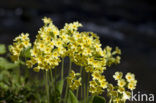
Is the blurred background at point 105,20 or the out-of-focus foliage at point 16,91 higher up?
the blurred background at point 105,20

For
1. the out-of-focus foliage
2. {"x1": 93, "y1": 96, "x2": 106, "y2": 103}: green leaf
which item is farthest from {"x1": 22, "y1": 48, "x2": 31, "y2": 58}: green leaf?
{"x1": 93, "y1": 96, "x2": 106, "y2": 103}: green leaf

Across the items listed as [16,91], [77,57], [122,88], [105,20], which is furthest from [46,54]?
[105,20]

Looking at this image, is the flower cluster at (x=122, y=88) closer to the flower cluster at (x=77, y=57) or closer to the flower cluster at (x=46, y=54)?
the flower cluster at (x=77, y=57)

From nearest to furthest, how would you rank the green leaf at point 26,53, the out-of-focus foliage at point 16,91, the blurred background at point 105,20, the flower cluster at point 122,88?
the flower cluster at point 122,88 < the green leaf at point 26,53 < the out-of-focus foliage at point 16,91 < the blurred background at point 105,20

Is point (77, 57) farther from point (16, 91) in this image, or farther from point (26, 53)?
point (16, 91)

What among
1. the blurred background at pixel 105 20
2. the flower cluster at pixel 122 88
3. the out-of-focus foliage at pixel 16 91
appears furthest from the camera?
the blurred background at pixel 105 20

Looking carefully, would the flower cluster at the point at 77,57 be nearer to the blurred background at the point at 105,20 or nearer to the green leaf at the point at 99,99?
the green leaf at the point at 99,99

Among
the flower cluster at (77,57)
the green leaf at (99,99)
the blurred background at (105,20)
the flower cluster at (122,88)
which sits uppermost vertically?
the blurred background at (105,20)

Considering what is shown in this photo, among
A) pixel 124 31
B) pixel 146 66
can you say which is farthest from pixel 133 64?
pixel 124 31

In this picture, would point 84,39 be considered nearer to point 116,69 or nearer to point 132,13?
point 116,69

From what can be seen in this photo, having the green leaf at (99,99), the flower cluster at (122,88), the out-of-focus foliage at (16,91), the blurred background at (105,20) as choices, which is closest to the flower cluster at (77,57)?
the flower cluster at (122,88)

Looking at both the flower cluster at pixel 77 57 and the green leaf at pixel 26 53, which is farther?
the green leaf at pixel 26 53
